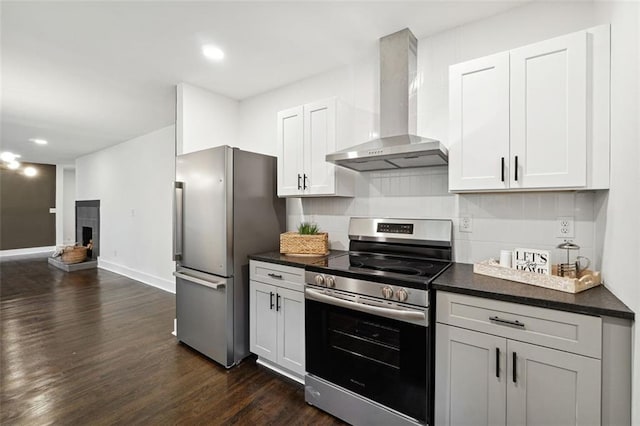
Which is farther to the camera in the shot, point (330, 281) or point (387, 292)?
point (330, 281)

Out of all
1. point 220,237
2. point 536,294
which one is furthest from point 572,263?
point 220,237

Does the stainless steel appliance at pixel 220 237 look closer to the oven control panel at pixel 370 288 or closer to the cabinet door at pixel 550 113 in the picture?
the oven control panel at pixel 370 288

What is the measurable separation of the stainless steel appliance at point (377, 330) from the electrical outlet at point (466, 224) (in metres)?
0.09

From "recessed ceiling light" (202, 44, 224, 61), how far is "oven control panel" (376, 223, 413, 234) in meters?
2.04

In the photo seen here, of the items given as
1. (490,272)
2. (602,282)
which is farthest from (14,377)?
(602,282)

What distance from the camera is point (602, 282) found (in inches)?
60.6

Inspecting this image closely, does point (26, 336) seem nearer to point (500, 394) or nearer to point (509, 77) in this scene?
point (500, 394)

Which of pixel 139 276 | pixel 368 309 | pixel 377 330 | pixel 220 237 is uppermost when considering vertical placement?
pixel 220 237

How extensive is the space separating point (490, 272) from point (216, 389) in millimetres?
2099

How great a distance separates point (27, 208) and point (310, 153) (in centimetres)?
974

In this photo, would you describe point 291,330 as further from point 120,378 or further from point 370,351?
point 120,378

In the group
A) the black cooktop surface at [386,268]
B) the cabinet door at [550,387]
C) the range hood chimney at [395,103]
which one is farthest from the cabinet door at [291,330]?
the cabinet door at [550,387]

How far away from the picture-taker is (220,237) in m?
2.44

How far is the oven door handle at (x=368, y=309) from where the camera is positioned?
1562mm
